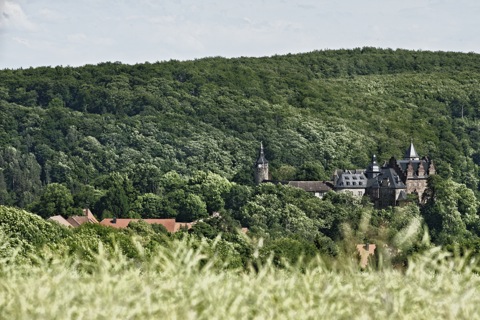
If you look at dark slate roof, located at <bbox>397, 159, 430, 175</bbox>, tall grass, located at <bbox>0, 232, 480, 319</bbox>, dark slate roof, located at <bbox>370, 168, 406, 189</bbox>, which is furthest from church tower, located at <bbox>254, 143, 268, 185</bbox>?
tall grass, located at <bbox>0, 232, 480, 319</bbox>

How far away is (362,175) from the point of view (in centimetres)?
13462

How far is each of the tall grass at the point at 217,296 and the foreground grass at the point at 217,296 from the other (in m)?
0.01

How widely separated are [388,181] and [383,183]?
59cm

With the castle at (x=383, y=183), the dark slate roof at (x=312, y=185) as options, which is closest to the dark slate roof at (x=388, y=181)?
the castle at (x=383, y=183)

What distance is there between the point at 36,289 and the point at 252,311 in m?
2.44

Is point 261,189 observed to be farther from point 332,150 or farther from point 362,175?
point 332,150

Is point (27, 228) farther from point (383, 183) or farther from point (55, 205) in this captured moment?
point (383, 183)

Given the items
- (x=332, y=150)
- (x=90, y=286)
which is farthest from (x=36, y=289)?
(x=332, y=150)

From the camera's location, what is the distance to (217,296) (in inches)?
528

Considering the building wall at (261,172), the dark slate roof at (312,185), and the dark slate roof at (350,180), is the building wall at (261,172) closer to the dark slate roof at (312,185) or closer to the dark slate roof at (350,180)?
the dark slate roof at (312,185)

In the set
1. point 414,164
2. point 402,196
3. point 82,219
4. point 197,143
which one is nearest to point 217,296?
point 82,219

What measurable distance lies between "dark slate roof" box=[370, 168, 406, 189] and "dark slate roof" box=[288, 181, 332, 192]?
522 centimetres

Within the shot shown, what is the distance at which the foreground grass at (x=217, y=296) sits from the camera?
505 inches

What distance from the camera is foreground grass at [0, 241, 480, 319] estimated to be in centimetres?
1283
